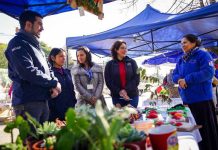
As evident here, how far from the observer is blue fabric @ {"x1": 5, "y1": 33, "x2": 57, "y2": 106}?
1.97m

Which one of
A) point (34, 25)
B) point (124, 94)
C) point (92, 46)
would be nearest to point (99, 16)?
point (34, 25)

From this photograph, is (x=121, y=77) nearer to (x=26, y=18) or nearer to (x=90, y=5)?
(x=90, y=5)

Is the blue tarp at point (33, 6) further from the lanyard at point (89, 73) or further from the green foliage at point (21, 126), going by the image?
the green foliage at point (21, 126)

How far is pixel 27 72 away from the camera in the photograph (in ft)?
6.42

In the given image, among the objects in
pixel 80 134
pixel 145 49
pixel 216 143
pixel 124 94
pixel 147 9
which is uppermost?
pixel 147 9

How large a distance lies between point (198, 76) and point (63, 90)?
4.84 ft

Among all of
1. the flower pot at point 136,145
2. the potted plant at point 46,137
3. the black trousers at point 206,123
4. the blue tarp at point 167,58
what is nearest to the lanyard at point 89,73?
the black trousers at point 206,123

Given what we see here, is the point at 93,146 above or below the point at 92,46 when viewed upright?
below

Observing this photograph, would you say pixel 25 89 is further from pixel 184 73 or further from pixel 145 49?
pixel 145 49

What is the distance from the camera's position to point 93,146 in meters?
0.67

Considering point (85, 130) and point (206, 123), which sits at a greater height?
point (85, 130)

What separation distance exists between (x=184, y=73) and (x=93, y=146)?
2.51 m

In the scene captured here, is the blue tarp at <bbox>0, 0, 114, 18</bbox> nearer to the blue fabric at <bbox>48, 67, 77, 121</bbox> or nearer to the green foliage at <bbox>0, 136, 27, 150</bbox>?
the blue fabric at <bbox>48, 67, 77, 121</bbox>

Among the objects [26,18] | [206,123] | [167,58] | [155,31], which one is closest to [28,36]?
[26,18]
